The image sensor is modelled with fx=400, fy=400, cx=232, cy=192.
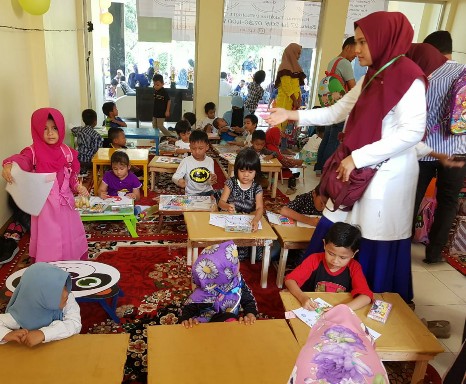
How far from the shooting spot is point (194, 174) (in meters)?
4.08

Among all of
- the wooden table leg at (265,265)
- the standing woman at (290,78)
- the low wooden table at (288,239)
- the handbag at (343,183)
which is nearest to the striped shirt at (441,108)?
the handbag at (343,183)

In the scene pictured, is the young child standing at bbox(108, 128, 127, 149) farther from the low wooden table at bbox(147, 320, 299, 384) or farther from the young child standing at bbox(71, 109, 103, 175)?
the low wooden table at bbox(147, 320, 299, 384)

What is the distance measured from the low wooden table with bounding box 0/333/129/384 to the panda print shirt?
2524 millimetres

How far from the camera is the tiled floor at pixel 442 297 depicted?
2.59m

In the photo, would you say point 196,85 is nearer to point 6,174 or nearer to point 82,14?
point 82,14

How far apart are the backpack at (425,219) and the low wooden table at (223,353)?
103 inches

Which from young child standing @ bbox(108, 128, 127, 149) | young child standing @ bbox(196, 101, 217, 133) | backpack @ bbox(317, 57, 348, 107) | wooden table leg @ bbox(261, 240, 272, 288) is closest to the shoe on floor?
wooden table leg @ bbox(261, 240, 272, 288)

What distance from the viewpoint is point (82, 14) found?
6855 mm

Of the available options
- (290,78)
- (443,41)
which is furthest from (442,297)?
(290,78)

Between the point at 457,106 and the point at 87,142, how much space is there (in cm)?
427

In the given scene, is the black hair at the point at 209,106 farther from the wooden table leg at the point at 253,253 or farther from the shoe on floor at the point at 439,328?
the shoe on floor at the point at 439,328

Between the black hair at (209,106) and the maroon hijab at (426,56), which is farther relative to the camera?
the black hair at (209,106)

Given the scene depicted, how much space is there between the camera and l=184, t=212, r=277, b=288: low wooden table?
2.75 m

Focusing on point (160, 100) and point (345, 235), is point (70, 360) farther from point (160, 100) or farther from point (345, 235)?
point (160, 100)
